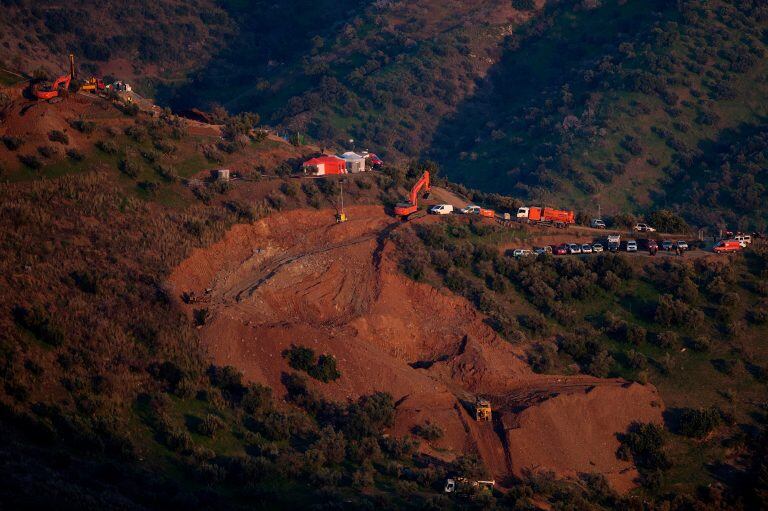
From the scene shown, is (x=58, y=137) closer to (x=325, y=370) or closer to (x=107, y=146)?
(x=107, y=146)

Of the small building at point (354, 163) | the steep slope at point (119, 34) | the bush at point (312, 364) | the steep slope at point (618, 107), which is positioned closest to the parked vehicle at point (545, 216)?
the small building at point (354, 163)

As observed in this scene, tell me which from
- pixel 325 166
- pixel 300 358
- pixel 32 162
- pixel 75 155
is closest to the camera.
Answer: pixel 300 358

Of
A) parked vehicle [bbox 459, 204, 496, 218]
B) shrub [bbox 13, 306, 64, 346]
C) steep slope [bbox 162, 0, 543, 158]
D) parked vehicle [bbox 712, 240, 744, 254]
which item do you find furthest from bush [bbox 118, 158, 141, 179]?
steep slope [bbox 162, 0, 543, 158]

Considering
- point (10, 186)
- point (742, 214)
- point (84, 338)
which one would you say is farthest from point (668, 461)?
point (742, 214)

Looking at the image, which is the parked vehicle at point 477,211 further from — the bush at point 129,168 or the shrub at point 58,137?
the shrub at point 58,137

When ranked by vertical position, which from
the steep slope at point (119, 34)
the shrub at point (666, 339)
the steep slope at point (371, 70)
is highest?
the shrub at point (666, 339)

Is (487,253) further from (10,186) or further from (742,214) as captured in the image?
(742,214)

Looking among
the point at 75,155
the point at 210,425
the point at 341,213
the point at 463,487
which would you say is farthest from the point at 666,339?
the point at 75,155
